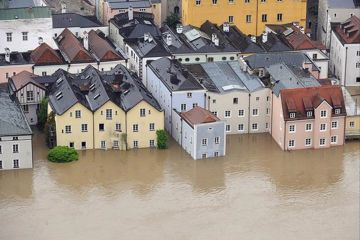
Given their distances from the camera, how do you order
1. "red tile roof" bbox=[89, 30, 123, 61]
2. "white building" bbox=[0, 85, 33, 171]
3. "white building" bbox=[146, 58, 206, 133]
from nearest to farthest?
"white building" bbox=[0, 85, 33, 171], "white building" bbox=[146, 58, 206, 133], "red tile roof" bbox=[89, 30, 123, 61]

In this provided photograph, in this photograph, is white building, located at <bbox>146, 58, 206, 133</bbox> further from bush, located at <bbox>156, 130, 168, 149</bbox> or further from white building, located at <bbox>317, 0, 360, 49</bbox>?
white building, located at <bbox>317, 0, 360, 49</bbox>

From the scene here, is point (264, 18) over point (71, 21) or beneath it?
over

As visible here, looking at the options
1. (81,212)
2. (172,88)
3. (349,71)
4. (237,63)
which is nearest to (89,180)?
(81,212)

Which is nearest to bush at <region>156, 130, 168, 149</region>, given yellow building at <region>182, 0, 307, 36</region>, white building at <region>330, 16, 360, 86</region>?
white building at <region>330, 16, 360, 86</region>

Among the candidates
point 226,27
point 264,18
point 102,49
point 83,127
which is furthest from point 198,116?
point 264,18

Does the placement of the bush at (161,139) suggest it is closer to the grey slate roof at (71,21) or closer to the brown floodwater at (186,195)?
→ the brown floodwater at (186,195)

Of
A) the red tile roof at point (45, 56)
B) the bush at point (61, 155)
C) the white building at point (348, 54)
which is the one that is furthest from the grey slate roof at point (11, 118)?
the white building at point (348, 54)

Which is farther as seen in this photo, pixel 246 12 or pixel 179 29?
pixel 246 12

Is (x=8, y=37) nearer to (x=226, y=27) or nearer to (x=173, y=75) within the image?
(x=173, y=75)
